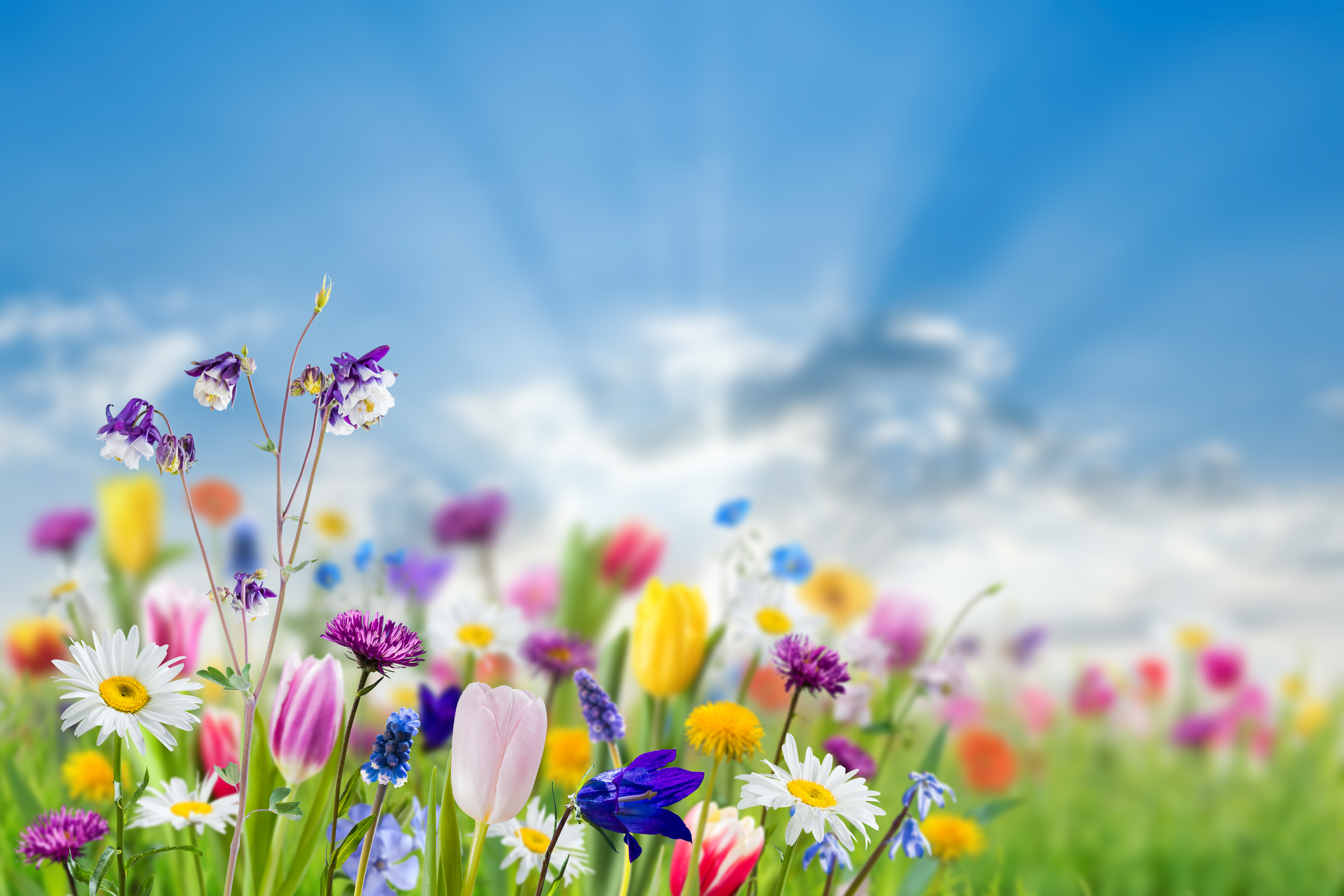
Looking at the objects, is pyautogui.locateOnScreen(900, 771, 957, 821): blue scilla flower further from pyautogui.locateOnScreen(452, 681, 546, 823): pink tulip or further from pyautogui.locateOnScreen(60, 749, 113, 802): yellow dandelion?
pyautogui.locateOnScreen(60, 749, 113, 802): yellow dandelion

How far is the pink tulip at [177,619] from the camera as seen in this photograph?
63.4 inches

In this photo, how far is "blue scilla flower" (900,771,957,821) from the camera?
46.3 inches

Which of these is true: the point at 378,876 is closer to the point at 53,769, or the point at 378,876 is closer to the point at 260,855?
the point at 260,855

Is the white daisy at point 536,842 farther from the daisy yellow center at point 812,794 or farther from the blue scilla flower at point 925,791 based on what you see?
the blue scilla flower at point 925,791

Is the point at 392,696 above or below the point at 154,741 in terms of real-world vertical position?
above

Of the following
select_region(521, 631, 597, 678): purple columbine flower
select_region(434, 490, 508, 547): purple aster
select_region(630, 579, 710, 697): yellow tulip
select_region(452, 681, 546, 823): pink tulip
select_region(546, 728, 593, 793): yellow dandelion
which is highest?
select_region(434, 490, 508, 547): purple aster

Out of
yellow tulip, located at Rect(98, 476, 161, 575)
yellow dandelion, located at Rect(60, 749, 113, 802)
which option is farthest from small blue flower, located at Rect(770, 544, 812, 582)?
yellow tulip, located at Rect(98, 476, 161, 575)

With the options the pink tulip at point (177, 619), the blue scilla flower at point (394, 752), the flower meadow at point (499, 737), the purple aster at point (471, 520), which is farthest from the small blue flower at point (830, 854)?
the purple aster at point (471, 520)

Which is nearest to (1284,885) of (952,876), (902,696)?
(952,876)

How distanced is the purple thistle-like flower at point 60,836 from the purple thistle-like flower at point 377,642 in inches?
21.5

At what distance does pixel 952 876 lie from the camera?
1920 millimetres

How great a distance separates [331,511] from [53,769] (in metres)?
1.20

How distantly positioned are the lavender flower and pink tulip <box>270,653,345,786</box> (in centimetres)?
38

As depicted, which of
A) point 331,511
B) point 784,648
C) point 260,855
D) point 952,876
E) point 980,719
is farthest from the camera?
point 980,719
